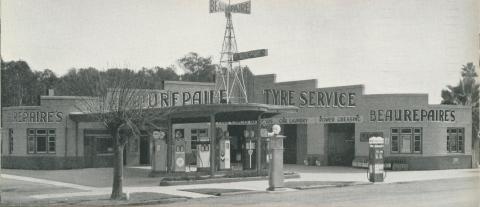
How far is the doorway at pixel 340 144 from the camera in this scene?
129 feet

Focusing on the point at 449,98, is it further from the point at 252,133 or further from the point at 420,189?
the point at 420,189

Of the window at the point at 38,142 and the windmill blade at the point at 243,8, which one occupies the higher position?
A: the windmill blade at the point at 243,8

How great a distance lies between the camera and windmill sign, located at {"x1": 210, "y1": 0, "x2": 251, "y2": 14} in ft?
108

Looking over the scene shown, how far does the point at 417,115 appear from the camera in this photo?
3541 centimetres

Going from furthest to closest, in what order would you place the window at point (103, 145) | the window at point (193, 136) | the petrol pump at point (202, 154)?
1. the window at point (193, 136)
2. the window at point (103, 145)
3. the petrol pump at point (202, 154)

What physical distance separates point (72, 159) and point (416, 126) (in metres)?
18.9

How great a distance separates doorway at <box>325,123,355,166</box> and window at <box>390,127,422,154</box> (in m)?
3.96

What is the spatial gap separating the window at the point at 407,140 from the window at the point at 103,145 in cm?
1612

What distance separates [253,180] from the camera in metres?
26.3

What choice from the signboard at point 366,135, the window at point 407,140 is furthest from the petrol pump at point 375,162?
the signboard at point 366,135

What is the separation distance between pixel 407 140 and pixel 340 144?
5.29m

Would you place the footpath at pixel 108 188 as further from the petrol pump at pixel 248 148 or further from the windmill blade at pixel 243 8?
the windmill blade at pixel 243 8

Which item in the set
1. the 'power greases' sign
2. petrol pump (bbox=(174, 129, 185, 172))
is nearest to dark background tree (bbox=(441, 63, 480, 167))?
the 'power greases' sign

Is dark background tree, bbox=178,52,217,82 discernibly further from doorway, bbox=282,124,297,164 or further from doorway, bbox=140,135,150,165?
doorway, bbox=140,135,150,165
